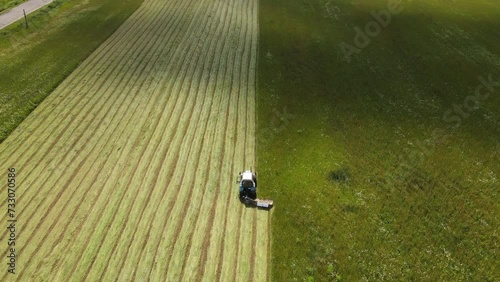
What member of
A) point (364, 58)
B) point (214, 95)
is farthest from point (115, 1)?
point (364, 58)

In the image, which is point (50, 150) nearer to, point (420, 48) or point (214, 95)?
point (214, 95)

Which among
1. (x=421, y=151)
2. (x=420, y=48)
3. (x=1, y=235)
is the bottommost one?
(x=1, y=235)
